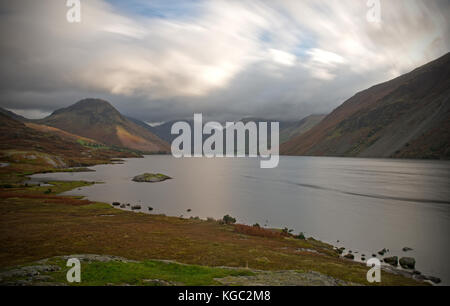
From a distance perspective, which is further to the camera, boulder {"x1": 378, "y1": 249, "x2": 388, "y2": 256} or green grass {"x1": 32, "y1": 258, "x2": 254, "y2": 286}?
boulder {"x1": 378, "y1": 249, "x2": 388, "y2": 256}

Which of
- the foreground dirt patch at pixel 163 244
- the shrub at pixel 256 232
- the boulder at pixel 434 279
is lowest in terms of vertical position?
the boulder at pixel 434 279

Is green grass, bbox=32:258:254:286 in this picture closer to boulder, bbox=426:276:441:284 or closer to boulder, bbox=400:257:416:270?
boulder, bbox=426:276:441:284

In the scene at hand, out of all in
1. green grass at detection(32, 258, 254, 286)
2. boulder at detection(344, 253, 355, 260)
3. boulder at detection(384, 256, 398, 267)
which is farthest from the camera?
boulder at detection(344, 253, 355, 260)

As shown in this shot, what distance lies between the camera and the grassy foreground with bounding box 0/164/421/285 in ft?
64.2

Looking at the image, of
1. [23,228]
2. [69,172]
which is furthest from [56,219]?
[69,172]

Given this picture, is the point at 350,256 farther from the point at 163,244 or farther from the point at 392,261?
the point at 163,244

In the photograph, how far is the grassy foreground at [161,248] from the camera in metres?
19.6

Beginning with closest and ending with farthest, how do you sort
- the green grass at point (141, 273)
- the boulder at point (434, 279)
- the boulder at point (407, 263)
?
the green grass at point (141, 273) < the boulder at point (434, 279) < the boulder at point (407, 263)

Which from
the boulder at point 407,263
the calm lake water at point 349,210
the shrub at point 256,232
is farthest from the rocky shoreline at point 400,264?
the shrub at point 256,232

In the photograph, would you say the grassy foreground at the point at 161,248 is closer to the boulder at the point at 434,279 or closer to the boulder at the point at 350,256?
the boulder at the point at 350,256

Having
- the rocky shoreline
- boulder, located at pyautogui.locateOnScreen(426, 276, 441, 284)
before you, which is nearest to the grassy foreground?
the rocky shoreline

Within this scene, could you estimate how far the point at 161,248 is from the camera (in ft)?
103

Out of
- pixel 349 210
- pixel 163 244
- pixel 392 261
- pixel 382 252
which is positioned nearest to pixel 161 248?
pixel 163 244
